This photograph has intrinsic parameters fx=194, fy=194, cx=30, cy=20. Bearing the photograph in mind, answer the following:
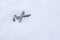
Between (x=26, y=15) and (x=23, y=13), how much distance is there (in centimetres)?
278

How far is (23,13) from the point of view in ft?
362

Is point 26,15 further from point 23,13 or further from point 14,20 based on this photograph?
point 14,20

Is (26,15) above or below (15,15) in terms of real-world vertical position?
below

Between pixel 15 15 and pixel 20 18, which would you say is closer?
pixel 20 18

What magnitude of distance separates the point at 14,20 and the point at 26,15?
13.3 meters

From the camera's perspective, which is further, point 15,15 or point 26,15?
point 15,15

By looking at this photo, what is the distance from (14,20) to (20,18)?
26.6ft

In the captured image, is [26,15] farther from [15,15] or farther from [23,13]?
[15,15]

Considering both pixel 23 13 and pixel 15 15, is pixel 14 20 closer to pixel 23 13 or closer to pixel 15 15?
pixel 15 15

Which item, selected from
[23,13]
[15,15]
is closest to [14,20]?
[15,15]

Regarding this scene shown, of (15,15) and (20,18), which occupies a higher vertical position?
(15,15)

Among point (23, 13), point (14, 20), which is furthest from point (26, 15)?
point (14, 20)

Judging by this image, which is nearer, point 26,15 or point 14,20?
point 26,15

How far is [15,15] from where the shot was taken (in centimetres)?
12150
